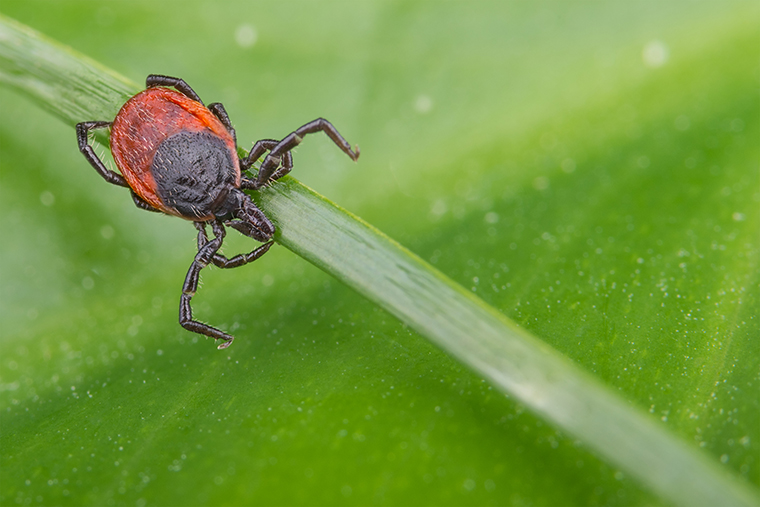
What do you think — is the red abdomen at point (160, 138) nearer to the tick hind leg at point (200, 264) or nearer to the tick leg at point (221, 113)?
the tick leg at point (221, 113)

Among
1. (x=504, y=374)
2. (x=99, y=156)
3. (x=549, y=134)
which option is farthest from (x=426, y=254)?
(x=99, y=156)

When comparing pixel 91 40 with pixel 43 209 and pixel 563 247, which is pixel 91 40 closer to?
pixel 43 209

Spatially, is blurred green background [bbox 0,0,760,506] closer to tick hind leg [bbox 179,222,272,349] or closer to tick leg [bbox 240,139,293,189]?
tick hind leg [bbox 179,222,272,349]

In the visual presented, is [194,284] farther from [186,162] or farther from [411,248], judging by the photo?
[411,248]

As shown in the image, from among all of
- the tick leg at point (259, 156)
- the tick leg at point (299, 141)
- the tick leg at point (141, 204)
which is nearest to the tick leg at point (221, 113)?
the tick leg at point (259, 156)

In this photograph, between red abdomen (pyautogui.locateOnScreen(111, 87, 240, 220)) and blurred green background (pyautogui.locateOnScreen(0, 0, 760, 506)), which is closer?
blurred green background (pyautogui.locateOnScreen(0, 0, 760, 506))

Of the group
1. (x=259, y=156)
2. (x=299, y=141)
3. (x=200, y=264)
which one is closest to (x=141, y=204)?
(x=200, y=264)

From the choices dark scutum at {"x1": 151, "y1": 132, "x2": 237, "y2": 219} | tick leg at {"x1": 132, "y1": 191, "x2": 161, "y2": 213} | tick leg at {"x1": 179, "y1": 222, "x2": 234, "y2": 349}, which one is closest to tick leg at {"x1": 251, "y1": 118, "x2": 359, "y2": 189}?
dark scutum at {"x1": 151, "y1": 132, "x2": 237, "y2": 219}
